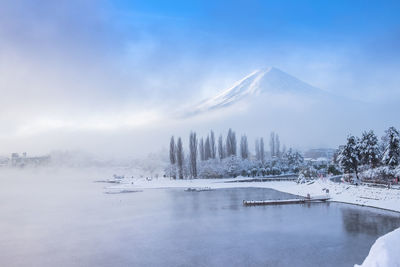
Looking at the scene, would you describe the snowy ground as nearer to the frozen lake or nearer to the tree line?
the frozen lake

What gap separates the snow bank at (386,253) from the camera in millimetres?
7727

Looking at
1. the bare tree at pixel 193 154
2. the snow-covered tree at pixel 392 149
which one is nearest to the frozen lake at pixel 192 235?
the snow-covered tree at pixel 392 149

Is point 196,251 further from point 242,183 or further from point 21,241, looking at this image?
point 242,183

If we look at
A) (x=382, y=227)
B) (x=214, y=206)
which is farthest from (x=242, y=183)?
(x=382, y=227)

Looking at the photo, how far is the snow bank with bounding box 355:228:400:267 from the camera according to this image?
7727mm

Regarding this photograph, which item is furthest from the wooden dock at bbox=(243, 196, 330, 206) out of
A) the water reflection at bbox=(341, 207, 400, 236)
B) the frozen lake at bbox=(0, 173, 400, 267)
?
the water reflection at bbox=(341, 207, 400, 236)

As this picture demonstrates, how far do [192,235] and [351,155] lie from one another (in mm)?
26266

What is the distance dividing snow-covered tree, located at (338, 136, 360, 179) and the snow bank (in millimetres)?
33390

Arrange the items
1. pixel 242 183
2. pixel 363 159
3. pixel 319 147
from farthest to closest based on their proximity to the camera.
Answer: pixel 319 147 → pixel 242 183 → pixel 363 159

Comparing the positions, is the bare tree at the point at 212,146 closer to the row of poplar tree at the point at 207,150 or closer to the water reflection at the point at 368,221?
the row of poplar tree at the point at 207,150

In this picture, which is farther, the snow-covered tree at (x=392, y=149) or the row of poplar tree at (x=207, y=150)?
the row of poplar tree at (x=207, y=150)

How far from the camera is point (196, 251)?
16.8 m

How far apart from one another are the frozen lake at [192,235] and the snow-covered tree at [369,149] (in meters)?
9.55

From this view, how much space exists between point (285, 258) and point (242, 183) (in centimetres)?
4052
